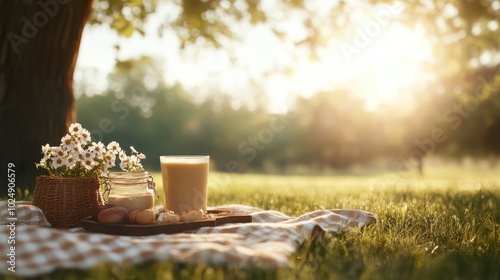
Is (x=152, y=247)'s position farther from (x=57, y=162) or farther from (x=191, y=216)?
(x=57, y=162)

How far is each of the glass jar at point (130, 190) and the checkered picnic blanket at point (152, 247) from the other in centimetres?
51

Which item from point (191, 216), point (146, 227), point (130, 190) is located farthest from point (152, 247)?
point (130, 190)

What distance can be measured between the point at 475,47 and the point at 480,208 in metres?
5.74

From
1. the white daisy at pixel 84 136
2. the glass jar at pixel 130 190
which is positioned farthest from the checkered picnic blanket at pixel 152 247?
the white daisy at pixel 84 136

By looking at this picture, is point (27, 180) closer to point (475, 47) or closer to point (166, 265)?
point (166, 265)

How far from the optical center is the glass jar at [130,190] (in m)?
3.92

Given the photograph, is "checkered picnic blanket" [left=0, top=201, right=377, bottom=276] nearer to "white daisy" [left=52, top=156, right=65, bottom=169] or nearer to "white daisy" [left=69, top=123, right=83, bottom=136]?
"white daisy" [left=52, top=156, right=65, bottom=169]

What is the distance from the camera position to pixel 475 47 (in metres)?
10.4

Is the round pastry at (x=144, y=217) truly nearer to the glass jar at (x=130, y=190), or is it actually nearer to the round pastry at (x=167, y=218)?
the round pastry at (x=167, y=218)

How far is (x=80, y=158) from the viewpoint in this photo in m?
4.01

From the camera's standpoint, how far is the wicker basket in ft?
13.2

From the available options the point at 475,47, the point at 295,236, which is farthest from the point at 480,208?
the point at 475,47

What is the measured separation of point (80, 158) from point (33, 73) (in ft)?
8.99

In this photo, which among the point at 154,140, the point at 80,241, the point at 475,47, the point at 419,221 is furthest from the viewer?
the point at 154,140
